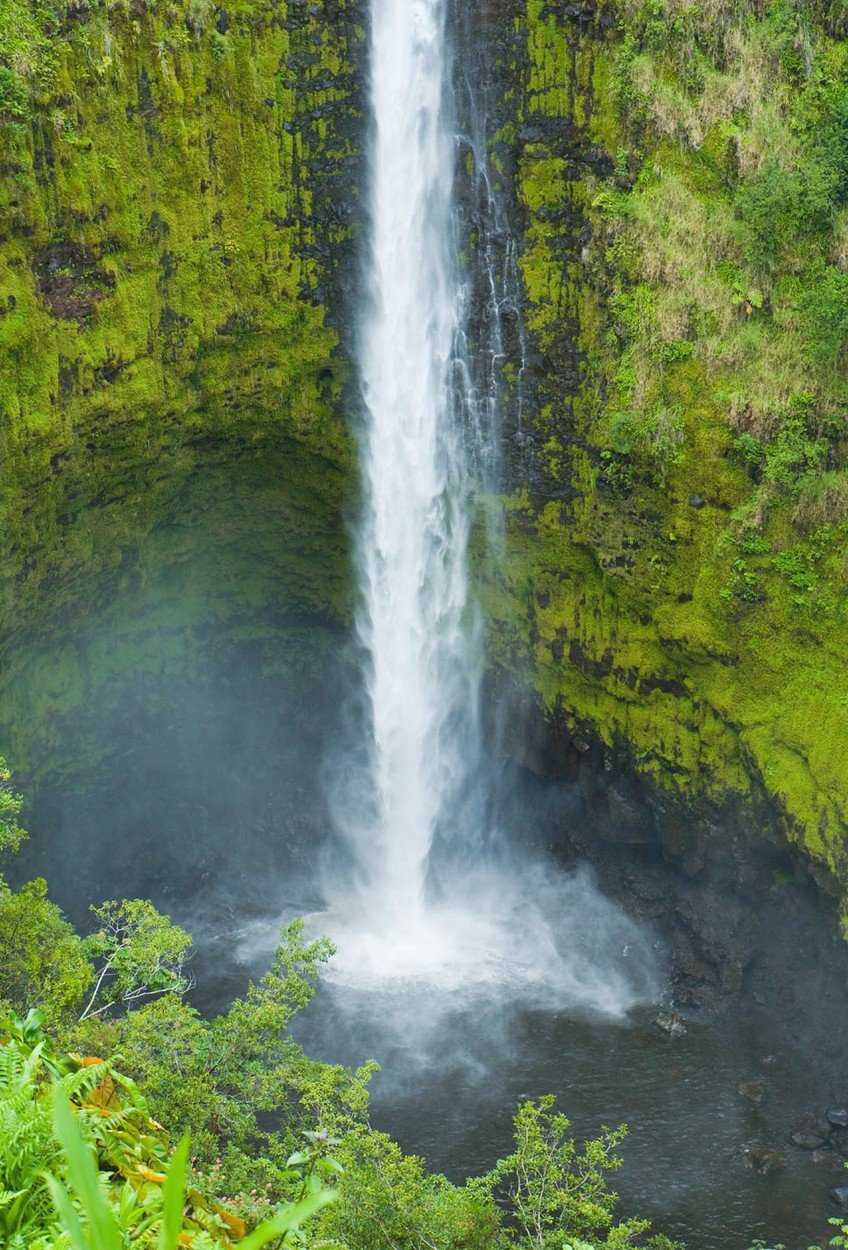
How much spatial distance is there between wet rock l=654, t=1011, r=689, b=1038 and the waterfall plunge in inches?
23.8

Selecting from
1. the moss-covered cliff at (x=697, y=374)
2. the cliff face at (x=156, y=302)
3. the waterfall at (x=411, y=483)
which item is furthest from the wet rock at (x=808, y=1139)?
the cliff face at (x=156, y=302)

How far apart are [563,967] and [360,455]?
9238 mm

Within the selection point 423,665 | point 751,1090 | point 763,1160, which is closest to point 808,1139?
point 763,1160

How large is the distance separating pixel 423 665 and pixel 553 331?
6.29 meters

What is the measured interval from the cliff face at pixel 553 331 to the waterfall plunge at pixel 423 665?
0.71 metres

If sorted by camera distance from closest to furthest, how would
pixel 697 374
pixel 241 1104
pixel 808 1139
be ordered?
pixel 241 1104, pixel 808 1139, pixel 697 374

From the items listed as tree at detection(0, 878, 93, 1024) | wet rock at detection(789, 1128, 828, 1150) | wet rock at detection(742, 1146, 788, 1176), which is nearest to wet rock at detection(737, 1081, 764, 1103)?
wet rock at detection(789, 1128, 828, 1150)

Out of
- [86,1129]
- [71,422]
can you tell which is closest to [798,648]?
[71,422]

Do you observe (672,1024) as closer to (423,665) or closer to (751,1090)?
(751,1090)

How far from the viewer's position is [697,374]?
55.8 feet

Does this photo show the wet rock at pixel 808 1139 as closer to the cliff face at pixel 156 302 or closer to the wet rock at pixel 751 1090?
the wet rock at pixel 751 1090

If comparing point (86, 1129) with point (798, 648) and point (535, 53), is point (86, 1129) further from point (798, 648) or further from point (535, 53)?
point (535, 53)

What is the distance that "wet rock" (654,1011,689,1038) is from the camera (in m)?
17.1

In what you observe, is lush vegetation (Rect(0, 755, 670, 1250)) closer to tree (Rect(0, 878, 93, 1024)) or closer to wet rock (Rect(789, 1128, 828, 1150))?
tree (Rect(0, 878, 93, 1024))
